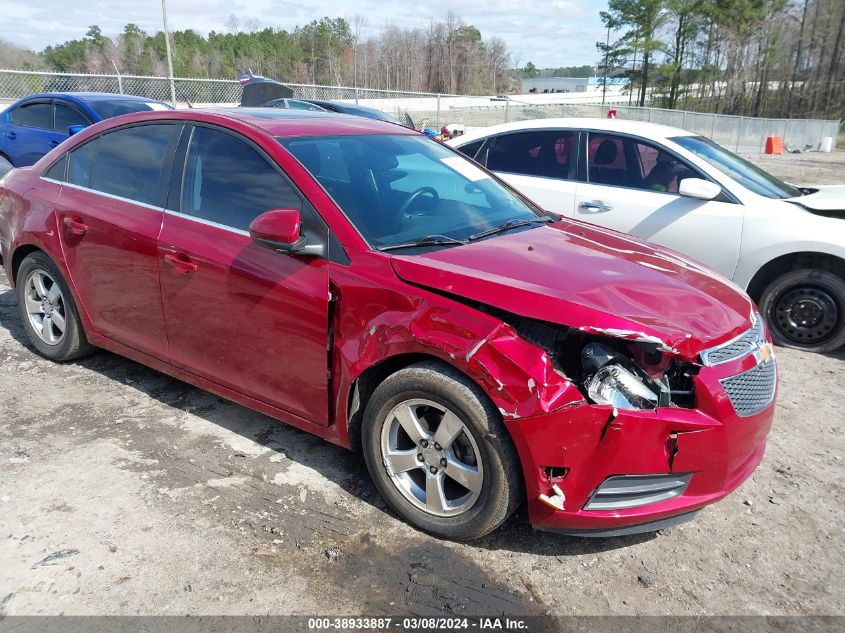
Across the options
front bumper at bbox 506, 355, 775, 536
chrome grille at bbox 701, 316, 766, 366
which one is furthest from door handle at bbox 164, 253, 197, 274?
chrome grille at bbox 701, 316, 766, 366

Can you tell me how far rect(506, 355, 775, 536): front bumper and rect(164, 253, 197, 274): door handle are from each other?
192 centimetres

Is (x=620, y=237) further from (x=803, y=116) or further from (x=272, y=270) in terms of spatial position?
(x=803, y=116)

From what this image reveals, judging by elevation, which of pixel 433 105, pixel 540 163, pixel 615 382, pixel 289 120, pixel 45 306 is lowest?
pixel 45 306

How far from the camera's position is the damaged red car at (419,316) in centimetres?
248

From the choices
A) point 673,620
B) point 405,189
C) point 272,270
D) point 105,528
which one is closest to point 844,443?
point 673,620

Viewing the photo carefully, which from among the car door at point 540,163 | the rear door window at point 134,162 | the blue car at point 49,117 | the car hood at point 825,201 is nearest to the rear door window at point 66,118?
the blue car at point 49,117

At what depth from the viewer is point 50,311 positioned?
177 inches

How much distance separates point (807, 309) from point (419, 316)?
3.92 meters

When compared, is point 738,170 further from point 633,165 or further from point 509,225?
point 509,225

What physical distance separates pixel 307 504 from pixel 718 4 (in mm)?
63943

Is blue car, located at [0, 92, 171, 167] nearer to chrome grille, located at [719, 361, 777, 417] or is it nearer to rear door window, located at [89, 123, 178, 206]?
rear door window, located at [89, 123, 178, 206]

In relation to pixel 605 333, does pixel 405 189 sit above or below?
above

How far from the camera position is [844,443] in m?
3.82

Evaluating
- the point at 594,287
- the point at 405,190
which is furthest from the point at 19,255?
the point at 594,287
